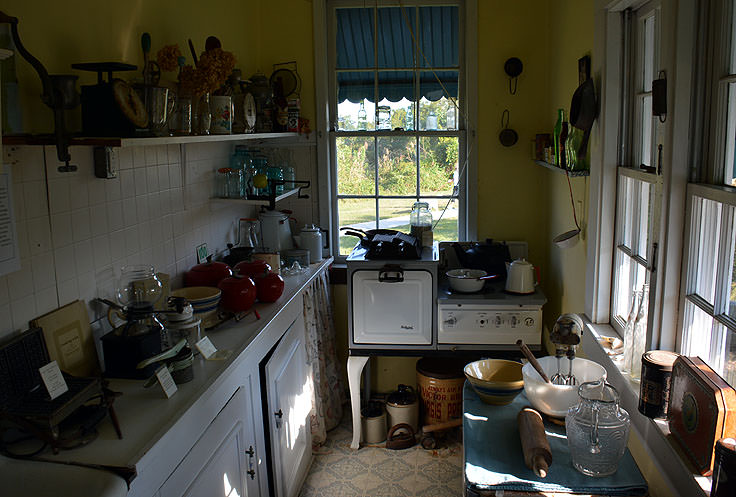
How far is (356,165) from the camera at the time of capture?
3.87 meters

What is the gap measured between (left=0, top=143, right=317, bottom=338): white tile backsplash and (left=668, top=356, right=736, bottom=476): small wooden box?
1.78m

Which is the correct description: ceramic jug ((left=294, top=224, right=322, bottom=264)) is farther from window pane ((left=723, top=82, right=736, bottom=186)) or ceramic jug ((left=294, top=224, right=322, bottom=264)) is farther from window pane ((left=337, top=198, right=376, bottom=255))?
window pane ((left=723, top=82, right=736, bottom=186))

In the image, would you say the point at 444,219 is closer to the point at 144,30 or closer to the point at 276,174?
the point at 276,174

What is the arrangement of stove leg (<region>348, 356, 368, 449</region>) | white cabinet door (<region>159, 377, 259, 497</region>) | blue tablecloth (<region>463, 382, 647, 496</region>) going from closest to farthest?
blue tablecloth (<region>463, 382, 647, 496</region>) → white cabinet door (<region>159, 377, 259, 497</region>) → stove leg (<region>348, 356, 368, 449</region>)

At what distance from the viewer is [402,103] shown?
148 inches

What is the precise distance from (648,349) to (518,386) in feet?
1.38

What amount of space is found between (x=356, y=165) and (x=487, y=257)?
985 mm

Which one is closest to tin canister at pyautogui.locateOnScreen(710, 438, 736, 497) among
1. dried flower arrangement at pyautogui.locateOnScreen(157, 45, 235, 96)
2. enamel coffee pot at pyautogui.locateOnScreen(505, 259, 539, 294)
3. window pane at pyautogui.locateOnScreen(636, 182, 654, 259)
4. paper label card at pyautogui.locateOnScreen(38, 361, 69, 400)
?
window pane at pyautogui.locateOnScreen(636, 182, 654, 259)

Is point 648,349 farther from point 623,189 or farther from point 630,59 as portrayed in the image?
point 630,59

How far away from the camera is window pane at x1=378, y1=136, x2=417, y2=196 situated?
381 cm

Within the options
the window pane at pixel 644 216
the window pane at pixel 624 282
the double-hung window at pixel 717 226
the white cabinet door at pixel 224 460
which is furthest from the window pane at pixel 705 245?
the white cabinet door at pixel 224 460

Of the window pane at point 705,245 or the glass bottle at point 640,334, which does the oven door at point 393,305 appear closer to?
the glass bottle at point 640,334

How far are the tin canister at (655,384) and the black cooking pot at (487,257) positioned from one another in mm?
1708

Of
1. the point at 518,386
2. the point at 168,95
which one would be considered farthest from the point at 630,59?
the point at 168,95
